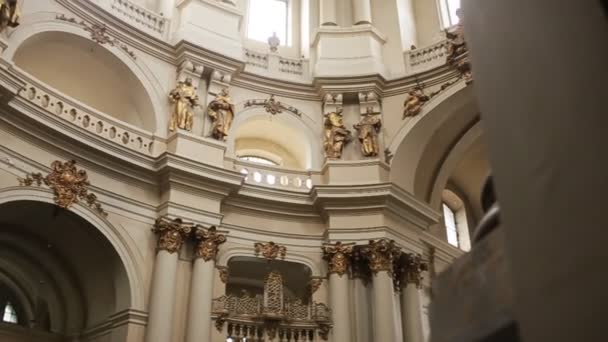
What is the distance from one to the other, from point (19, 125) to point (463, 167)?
12925 millimetres

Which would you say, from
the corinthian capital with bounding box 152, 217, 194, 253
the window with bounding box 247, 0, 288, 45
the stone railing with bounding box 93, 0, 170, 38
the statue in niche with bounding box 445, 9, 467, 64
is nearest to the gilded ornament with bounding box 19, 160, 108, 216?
the corinthian capital with bounding box 152, 217, 194, 253

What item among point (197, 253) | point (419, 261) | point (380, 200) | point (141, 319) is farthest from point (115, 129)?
point (419, 261)

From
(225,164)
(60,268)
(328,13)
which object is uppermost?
(328,13)

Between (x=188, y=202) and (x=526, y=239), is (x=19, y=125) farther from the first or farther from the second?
(x=526, y=239)

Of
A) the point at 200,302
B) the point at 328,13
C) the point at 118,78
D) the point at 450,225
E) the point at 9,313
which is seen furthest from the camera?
the point at 450,225

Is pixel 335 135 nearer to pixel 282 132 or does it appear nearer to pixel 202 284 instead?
pixel 282 132

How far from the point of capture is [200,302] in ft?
38.4

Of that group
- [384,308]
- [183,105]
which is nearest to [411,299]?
[384,308]

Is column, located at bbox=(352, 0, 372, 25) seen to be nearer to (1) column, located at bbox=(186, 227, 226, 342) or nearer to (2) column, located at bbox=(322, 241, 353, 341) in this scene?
(2) column, located at bbox=(322, 241, 353, 341)

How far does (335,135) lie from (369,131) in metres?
0.79

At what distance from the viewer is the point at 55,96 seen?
11.3m

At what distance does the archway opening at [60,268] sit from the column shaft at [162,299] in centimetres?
58

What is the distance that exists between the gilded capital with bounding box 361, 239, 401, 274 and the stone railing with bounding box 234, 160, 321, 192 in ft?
6.60

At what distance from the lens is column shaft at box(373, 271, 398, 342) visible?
40.2ft
